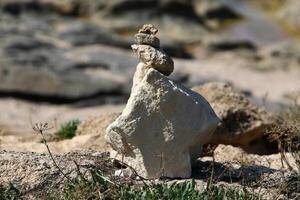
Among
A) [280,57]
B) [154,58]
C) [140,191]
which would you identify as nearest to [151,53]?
[154,58]

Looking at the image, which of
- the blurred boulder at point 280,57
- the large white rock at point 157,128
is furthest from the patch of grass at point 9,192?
the blurred boulder at point 280,57

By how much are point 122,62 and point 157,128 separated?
13644 mm

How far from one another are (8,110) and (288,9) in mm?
21054

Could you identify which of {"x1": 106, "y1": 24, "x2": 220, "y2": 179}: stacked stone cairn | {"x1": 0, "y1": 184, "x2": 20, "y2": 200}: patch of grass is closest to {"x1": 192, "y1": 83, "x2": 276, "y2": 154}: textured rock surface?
{"x1": 106, "y1": 24, "x2": 220, "y2": 179}: stacked stone cairn

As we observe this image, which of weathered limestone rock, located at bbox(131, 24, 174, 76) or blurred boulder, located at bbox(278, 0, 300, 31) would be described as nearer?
weathered limestone rock, located at bbox(131, 24, 174, 76)

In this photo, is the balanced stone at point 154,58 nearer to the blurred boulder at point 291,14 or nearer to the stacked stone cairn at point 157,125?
the stacked stone cairn at point 157,125

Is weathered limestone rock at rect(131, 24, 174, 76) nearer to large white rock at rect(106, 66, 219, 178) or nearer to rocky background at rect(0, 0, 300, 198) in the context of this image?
large white rock at rect(106, 66, 219, 178)

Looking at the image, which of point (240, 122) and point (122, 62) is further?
point (122, 62)

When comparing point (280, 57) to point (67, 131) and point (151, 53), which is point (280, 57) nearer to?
point (67, 131)

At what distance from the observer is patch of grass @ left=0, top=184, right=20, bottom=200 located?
228 inches

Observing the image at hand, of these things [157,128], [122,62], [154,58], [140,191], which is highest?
[154,58]

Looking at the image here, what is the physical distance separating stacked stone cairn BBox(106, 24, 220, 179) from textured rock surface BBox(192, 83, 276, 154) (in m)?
2.33

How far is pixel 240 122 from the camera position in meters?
8.84

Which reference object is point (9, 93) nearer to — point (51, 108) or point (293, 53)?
point (51, 108)
